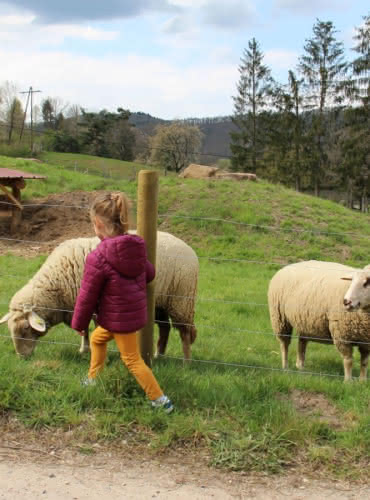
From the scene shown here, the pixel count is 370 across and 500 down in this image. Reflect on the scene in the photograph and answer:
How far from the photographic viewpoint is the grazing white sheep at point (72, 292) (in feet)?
19.8

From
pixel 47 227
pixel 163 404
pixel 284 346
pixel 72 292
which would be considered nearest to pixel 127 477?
pixel 163 404

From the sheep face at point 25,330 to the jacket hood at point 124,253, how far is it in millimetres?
1943

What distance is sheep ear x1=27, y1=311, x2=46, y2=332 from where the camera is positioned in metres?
5.71

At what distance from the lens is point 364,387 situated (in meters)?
5.23

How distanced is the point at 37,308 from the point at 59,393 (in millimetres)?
1992

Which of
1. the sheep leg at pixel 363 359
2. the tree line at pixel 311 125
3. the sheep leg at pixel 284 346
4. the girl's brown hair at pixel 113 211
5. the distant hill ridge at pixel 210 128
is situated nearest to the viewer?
the girl's brown hair at pixel 113 211

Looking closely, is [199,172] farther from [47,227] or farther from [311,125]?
[311,125]

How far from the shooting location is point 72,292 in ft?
20.5

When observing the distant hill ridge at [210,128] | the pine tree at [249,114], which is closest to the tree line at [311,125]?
the pine tree at [249,114]

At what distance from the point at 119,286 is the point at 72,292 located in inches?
85.0

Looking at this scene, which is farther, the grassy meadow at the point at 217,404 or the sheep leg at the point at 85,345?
the sheep leg at the point at 85,345

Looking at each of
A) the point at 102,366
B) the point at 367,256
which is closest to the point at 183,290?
the point at 102,366

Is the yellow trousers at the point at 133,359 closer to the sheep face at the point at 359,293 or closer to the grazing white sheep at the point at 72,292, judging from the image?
the grazing white sheep at the point at 72,292

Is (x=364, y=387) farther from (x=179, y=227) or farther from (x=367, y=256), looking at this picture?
(x=179, y=227)
